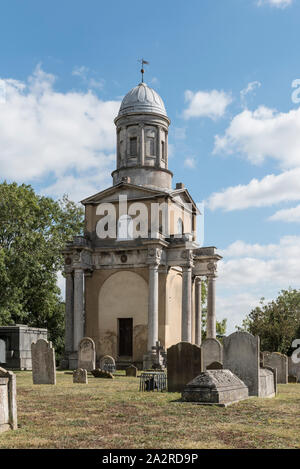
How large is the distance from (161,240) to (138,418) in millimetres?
21497

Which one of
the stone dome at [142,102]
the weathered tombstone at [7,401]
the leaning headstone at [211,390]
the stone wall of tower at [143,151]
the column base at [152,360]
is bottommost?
the column base at [152,360]

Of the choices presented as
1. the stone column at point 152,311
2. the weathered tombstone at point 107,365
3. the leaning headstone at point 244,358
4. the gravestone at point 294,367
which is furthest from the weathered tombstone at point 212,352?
the stone column at point 152,311

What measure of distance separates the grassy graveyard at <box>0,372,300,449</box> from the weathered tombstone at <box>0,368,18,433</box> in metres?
0.23

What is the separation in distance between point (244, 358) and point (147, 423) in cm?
585

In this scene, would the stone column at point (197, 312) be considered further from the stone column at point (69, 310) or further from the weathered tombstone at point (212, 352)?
the weathered tombstone at point (212, 352)

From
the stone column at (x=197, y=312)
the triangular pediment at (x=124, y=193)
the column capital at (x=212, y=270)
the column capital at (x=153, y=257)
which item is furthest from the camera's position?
the stone column at (x=197, y=312)

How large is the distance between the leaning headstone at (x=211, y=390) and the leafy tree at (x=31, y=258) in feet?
80.0

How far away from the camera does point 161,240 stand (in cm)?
3170

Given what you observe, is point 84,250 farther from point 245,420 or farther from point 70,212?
point 245,420

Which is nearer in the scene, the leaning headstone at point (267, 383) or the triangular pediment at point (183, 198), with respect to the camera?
the leaning headstone at point (267, 383)

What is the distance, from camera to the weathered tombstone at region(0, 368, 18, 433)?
870 centimetres

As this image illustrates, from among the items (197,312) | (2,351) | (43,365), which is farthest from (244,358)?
(197,312)

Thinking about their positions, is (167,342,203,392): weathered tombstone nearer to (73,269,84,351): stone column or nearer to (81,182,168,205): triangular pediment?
(73,269,84,351): stone column

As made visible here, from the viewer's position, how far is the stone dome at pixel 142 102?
37.4 metres
